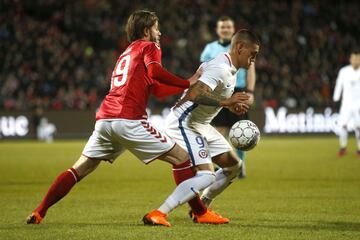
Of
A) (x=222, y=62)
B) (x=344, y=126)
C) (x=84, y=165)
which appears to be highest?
(x=222, y=62)

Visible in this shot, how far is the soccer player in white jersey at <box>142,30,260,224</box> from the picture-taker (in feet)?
22.5

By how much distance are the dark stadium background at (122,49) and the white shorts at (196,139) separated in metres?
19.0

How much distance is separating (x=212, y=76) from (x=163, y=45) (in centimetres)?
2319

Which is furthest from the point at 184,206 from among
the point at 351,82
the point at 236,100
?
the point at 351,82

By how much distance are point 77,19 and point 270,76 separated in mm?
8137

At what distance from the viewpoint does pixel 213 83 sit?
6.91 m

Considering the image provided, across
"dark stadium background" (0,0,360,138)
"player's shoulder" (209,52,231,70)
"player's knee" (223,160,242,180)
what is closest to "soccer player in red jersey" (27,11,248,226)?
"player's shoulder" (209,52,231,70)

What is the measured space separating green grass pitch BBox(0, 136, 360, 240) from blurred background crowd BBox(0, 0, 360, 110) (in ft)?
35.7

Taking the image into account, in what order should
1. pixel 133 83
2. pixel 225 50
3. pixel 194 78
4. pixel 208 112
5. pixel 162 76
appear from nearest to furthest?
pixel 162 76
pixel 133 83
pixel 194 78
pixel 208 112
pixel 225 50

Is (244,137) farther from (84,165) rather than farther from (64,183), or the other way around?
(64,183)

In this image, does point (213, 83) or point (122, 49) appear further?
point (122, 49)

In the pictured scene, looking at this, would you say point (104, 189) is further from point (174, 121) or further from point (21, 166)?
point (21, 166)

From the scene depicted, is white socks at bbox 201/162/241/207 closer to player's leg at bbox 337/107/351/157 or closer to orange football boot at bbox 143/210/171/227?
orange football boot at bbox 143/210/171/227

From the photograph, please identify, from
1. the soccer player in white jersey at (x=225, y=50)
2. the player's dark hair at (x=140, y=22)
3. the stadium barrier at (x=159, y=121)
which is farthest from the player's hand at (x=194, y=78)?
the stadium barrier at (x=159, y=121)
